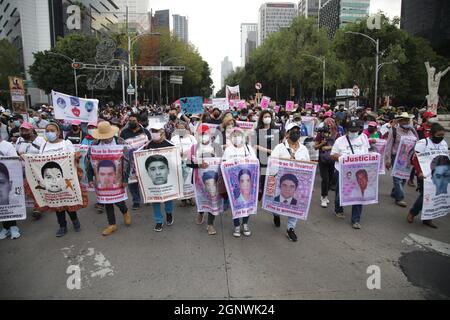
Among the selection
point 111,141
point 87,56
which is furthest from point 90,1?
point 111,141

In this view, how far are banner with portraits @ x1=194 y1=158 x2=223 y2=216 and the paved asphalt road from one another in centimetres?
50

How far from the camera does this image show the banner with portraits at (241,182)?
216 inches

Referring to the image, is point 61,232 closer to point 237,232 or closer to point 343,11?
point 237,232

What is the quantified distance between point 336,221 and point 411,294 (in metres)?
2.57

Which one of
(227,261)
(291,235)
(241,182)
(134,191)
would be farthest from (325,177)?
(134,191)

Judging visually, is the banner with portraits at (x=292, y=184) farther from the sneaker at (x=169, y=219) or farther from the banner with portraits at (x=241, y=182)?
the sneaker at (x=169, y=219)

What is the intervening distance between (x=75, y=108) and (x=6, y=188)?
3.44m

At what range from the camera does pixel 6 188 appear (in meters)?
5.81

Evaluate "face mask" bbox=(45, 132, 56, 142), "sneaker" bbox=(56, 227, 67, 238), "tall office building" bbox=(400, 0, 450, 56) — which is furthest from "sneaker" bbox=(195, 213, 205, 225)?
"tall office building" bbox=(400, 0, 450, 56)

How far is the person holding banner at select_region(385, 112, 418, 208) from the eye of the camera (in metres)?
7.50

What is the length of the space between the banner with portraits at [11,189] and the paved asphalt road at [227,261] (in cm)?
45

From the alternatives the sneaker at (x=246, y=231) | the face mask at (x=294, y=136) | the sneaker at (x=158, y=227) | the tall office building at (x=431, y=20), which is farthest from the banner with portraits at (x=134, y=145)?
the tall office building at (x=431, y=20)

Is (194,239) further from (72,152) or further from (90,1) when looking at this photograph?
(90,1)

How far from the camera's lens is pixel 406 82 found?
4994cm
